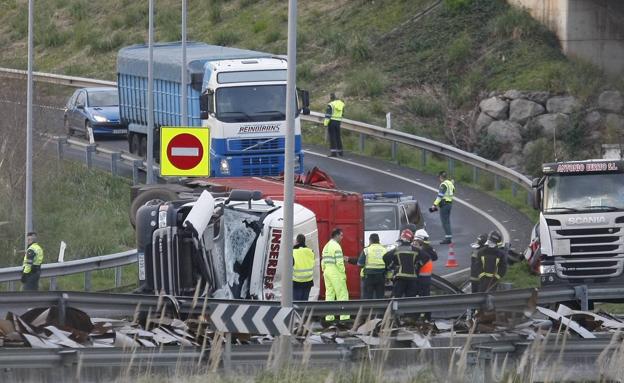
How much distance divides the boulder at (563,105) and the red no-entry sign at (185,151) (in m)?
18.7

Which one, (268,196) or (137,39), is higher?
(137,39)

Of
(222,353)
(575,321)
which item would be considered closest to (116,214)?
(575,321)

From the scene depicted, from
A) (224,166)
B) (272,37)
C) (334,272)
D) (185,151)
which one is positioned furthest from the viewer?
(272,37)

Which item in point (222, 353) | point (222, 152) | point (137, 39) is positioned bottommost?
point (222, 353)

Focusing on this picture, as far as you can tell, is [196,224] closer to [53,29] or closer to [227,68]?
[227,68]

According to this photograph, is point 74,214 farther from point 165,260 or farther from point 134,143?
point 165,260

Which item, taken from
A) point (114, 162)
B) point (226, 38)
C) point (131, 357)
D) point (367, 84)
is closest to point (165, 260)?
point (131, 357)

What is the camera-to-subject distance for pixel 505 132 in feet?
131

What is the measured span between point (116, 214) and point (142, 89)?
180 inches

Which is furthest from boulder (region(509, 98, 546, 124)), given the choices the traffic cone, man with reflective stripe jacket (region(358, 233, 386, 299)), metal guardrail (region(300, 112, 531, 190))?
man with reflective stripe jacket (region(358, 233, 386, 299))

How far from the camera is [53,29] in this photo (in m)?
58.6

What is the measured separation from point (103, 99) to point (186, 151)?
58.6ft

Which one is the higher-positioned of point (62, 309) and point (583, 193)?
point (583, 193)

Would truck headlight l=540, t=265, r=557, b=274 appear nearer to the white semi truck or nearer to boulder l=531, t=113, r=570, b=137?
the white semi truck
